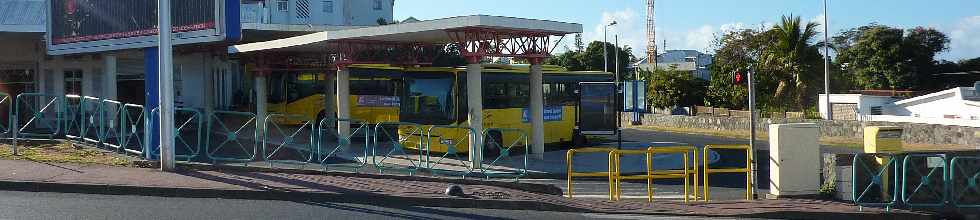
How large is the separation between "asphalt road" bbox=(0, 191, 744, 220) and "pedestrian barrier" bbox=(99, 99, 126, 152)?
16.7ft

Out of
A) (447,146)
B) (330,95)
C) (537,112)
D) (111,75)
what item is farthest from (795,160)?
(111,75)

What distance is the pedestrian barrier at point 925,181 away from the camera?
11.0 m

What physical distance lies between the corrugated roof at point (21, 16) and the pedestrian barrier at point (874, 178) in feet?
67.2

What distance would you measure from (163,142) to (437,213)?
494 centimetres

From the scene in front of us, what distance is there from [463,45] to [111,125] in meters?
7.06

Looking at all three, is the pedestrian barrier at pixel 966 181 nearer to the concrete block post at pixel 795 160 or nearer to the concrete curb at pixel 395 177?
the concrete block post at pixel 795 160

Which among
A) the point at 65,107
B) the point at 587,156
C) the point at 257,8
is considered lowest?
the point at 587,156

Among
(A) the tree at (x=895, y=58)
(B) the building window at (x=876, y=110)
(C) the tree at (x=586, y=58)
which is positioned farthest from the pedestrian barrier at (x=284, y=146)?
(C) the tree at (x=586, y=58)

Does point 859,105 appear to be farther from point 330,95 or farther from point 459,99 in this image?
point 330,95

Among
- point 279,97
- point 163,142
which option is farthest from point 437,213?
point 279,97

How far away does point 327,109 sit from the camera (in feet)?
91.9

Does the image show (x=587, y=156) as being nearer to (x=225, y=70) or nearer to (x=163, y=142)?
(x=163, y=142)

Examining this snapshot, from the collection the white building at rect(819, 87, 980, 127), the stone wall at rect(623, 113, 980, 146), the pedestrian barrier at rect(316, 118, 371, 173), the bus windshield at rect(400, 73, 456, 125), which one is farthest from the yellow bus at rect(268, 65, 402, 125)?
the white building at rect(819, 87, 980, 127)

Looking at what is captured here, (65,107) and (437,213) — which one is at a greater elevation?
(65,107)
